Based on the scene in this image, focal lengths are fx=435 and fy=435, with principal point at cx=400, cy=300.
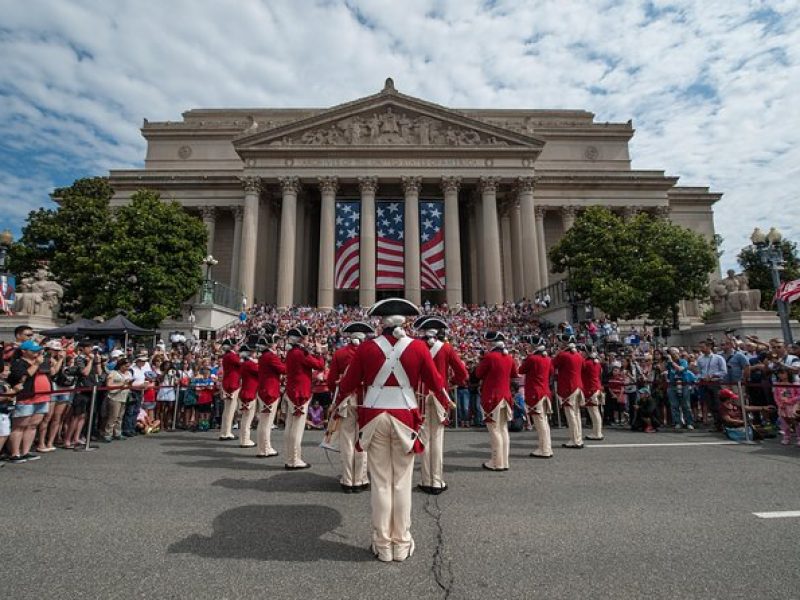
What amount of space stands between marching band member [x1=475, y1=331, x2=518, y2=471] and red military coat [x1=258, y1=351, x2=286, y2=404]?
13.2 feet

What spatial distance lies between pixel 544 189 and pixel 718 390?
3448 cm

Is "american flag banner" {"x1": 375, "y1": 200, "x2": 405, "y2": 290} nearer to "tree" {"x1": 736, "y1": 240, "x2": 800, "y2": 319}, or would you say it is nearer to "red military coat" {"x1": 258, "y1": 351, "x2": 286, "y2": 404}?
"red military coat" {"x1": 258, "y1": 351, "x2": 286, "y2": 404}

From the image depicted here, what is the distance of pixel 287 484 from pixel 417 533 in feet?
8.71

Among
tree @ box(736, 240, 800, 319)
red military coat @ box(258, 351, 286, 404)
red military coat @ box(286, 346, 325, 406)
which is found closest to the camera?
red military coat @ box(286, 346, 325, 406)

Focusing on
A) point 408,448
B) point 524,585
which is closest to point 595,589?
point 524,585

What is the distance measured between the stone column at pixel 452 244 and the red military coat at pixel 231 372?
2434cm

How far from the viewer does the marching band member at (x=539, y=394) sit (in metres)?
8.27

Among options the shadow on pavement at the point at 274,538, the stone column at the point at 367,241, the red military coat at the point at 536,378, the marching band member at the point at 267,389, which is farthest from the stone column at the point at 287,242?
the shadow on pavement at the point at 274,538

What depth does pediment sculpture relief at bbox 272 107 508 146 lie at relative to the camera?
36.8m

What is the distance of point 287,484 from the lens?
6.39 m

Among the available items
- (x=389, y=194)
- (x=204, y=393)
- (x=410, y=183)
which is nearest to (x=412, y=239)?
(x=410, y=183)

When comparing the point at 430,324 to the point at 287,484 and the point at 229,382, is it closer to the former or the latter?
the point at 287,484

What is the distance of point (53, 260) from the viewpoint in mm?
27094

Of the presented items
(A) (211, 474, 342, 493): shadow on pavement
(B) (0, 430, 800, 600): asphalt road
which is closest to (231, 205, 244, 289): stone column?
(B) (0, 430, 800, 600): asphalt road
